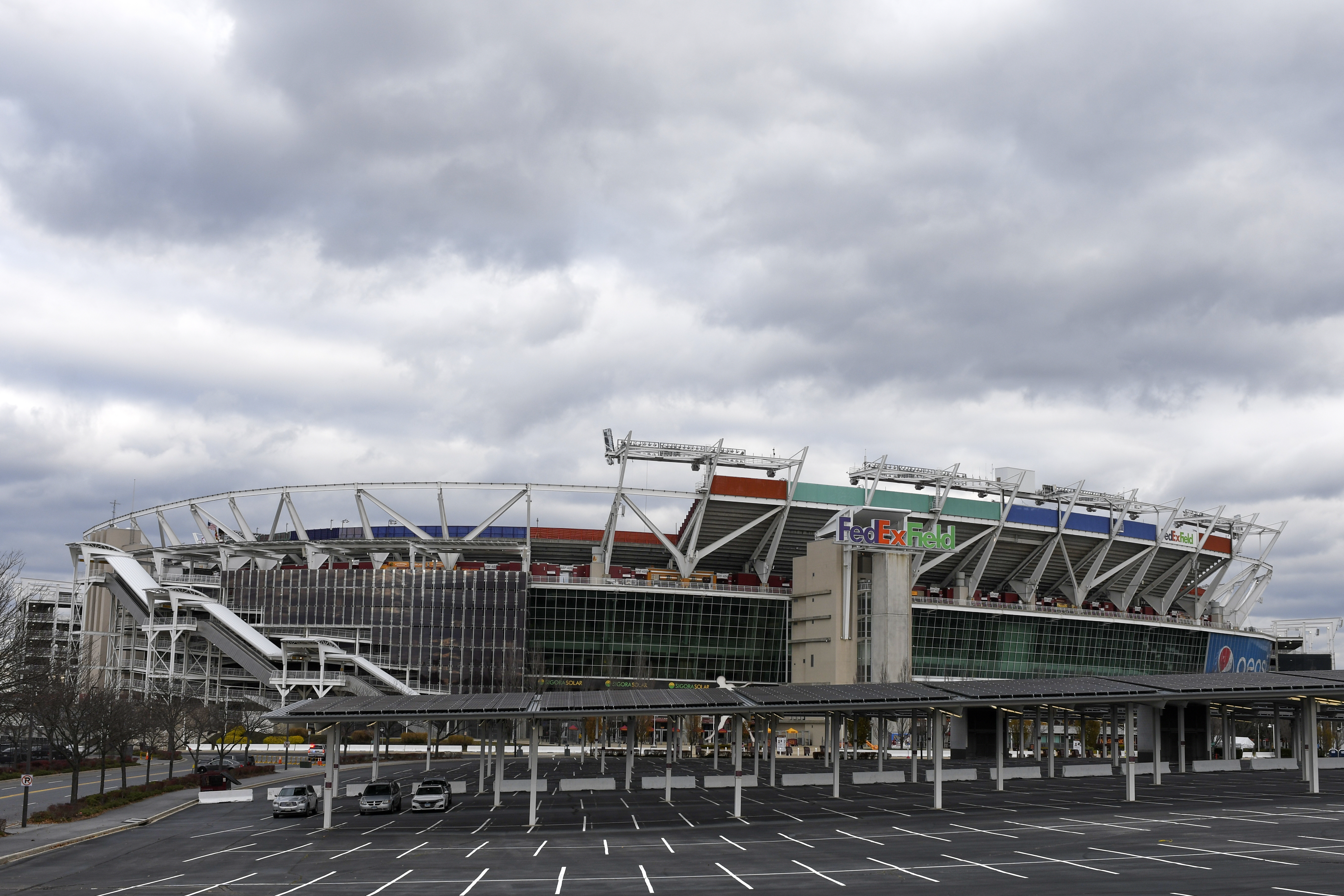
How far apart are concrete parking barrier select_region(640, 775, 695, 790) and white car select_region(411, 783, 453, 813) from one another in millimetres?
12777

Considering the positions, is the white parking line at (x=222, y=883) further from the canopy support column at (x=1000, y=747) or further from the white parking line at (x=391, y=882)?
the canopy support column at (x=1000, y=747)

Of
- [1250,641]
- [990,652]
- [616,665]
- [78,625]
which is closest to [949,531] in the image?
[990,652]

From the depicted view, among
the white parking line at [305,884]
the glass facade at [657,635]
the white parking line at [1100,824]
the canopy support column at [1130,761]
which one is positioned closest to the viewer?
the white parking line at [305,884]

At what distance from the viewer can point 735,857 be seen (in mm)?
33281

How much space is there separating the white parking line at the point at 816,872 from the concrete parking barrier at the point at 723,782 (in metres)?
21.5

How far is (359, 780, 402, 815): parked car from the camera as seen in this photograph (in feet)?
161

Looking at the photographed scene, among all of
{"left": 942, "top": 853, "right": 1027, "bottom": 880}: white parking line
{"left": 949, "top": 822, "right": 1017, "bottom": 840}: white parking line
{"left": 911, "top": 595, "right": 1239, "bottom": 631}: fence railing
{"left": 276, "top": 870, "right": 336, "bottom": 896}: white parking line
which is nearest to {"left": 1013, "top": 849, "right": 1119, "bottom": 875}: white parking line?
{"left": 942, "top": 853, "right": 1027, "bottom": 880}: white parking line

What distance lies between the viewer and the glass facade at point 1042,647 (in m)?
119

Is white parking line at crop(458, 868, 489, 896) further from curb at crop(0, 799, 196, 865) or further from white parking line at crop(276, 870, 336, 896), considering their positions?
curb at crop(0, 799, 196, 865)

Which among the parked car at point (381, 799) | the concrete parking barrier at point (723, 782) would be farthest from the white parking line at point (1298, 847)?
the parked car at point (381, 799)

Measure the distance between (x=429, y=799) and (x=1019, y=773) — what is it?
41123 millimetres

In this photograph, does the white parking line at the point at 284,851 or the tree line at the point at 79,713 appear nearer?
the white parking line at the point at 284,851

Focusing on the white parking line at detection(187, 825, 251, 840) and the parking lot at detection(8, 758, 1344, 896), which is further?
the white parking line at detection(187, 825, 251, 840)

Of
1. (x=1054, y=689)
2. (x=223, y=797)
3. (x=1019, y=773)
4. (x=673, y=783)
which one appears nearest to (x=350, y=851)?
(x=223, y=797)
